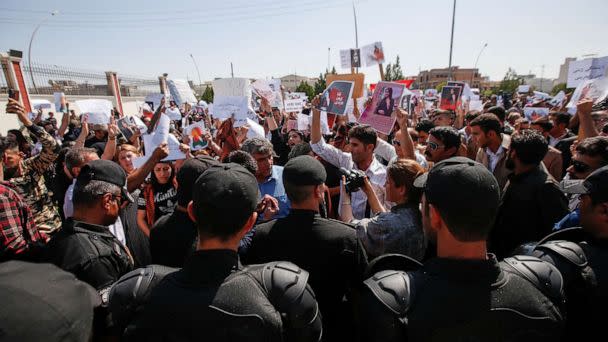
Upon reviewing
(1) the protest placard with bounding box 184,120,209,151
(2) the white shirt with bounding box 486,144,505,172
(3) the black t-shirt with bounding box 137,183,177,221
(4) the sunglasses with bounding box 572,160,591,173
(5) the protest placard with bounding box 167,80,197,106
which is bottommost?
(3) the black t-shirt with bounding box 137,183,177,221

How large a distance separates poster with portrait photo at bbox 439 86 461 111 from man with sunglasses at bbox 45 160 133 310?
7329mm

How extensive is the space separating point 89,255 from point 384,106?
450cm

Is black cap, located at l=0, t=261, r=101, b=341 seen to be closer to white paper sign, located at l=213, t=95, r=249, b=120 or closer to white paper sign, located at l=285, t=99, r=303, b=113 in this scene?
white paper sign, located at l=213, t=95, r=249, b=120

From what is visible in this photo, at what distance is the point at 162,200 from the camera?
3.53 metres

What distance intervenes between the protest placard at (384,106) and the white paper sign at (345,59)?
4169 millimetres

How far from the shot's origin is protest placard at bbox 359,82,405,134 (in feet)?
16.8

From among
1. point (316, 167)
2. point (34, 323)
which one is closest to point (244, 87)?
point (316, 167)

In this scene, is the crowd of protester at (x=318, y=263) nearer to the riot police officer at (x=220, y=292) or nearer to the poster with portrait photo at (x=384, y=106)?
the riot police officer at (x=220, y=292)

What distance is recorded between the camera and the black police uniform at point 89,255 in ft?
5.79

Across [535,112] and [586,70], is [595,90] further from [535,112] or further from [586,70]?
[535,112]

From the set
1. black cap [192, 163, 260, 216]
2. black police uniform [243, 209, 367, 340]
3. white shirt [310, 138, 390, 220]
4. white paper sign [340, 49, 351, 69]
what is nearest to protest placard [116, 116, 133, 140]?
white shirt [310, 138, 390, 220]

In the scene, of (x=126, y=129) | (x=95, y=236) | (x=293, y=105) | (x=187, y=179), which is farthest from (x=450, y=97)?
(x=95, y=236)

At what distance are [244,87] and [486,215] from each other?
17.3 ft

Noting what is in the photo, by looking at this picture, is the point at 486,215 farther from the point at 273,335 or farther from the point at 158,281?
Result: the point at 158,281
